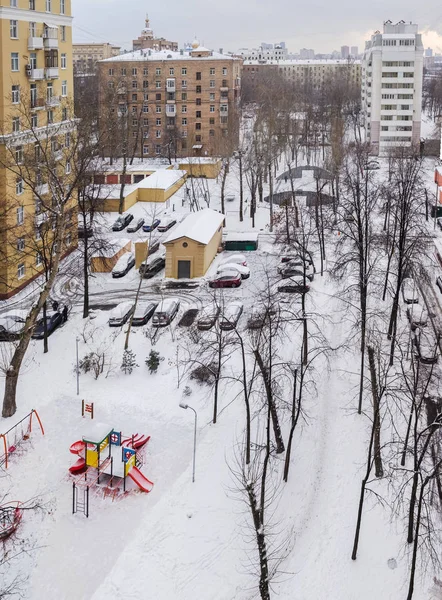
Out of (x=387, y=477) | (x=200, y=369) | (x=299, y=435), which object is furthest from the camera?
(x=200, y=369)

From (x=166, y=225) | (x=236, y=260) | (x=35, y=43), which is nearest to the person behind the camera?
(x=35, y=43)

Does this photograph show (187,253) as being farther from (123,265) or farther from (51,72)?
(51,72)

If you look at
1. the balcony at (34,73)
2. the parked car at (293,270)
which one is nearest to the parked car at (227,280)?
the parked car at (293,270)

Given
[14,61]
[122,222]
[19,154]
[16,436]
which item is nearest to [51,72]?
[14,61]

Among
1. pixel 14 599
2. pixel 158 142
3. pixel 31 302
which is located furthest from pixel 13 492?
pixel 158 142

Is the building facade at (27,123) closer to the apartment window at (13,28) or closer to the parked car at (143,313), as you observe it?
the apartment window at (13,28)

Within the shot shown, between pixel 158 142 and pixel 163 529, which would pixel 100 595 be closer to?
pixel 163 529

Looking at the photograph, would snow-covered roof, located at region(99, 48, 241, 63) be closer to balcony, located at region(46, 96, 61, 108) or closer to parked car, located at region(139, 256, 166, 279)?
balcony, located at region(46, 96, 61, 108)
